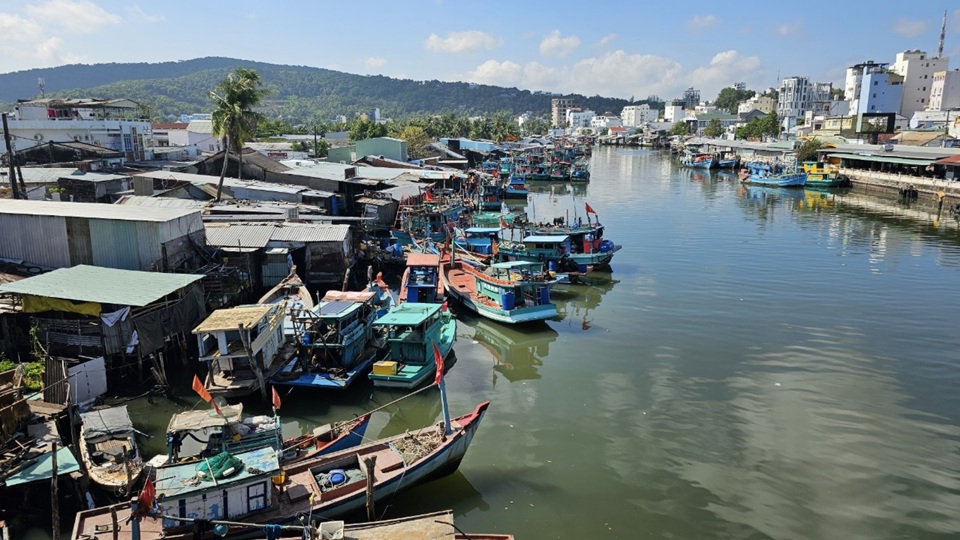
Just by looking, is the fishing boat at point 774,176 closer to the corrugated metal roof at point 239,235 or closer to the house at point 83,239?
the corrugated metal roof at point 239,235

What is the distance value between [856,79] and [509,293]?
139m

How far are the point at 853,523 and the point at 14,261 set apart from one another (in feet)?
82.0

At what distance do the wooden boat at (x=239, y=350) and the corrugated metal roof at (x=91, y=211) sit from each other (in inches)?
247

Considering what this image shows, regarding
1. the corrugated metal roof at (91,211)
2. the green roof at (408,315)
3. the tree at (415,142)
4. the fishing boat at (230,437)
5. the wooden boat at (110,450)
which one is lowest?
the wooden boat at (110,450)

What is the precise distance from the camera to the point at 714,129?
142 meters

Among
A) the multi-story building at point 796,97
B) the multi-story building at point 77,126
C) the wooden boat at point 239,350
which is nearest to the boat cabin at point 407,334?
the wooden boat at point 239,350

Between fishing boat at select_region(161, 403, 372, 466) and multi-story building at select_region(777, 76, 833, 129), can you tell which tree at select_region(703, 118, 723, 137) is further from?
fishing boat at select_region(161, 403, 372, 466)

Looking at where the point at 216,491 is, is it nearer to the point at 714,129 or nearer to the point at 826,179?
the point at 826,179

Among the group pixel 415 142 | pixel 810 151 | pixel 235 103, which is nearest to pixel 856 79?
pixel 810 151

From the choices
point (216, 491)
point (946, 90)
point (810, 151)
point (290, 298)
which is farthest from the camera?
point (946, 90)

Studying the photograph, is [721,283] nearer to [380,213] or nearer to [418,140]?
[380,213]

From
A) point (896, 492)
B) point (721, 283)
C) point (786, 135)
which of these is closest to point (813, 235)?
point (721, 283)

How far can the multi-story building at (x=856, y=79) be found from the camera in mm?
99438

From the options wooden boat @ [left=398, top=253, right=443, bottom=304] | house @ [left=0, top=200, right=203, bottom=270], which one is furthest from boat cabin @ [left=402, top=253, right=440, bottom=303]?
house @ [left=0, top=200, right=203, bottom=270]
